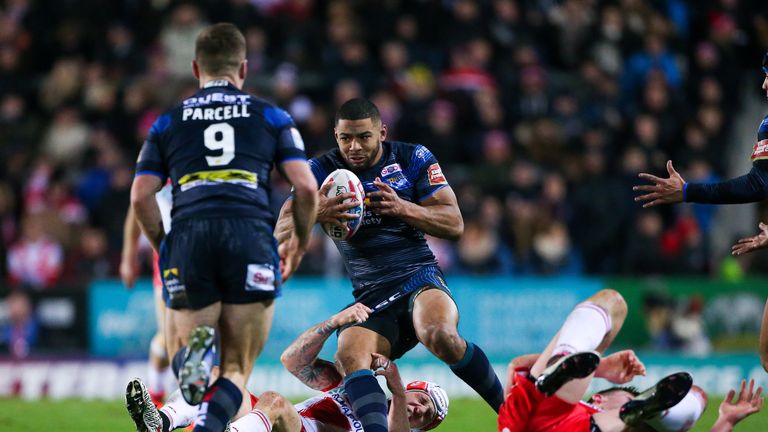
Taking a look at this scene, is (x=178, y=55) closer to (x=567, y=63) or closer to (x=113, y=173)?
(x=113, y=173)

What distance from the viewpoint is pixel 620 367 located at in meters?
6.73

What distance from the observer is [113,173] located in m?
16.2

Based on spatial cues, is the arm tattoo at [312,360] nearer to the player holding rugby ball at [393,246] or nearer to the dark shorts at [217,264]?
the player holding rugby ball at [393,246]

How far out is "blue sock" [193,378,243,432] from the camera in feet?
19.2

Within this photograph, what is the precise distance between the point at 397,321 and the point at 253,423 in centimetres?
143

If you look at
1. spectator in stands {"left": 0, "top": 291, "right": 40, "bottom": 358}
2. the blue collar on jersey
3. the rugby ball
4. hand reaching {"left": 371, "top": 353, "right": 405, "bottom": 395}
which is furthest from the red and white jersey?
spectator in stands {"left": 0, "top": 291, "right": 40, "bottom": 358}

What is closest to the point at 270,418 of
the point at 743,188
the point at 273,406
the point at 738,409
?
the point at 273,406

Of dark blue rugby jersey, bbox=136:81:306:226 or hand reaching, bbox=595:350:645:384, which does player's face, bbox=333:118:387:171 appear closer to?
dark blue rugby jersey, bbox=136:81:306:226

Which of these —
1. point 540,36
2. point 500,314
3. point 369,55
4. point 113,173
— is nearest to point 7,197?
point 113,173

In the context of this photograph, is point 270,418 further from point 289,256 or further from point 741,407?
point 741,407

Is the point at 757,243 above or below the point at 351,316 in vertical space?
above

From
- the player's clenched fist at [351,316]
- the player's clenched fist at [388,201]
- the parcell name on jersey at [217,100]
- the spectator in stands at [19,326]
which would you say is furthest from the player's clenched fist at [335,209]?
the spectator in stands at [19,326]

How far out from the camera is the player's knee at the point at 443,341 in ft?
23.2

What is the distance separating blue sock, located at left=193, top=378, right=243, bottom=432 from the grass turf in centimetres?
301
